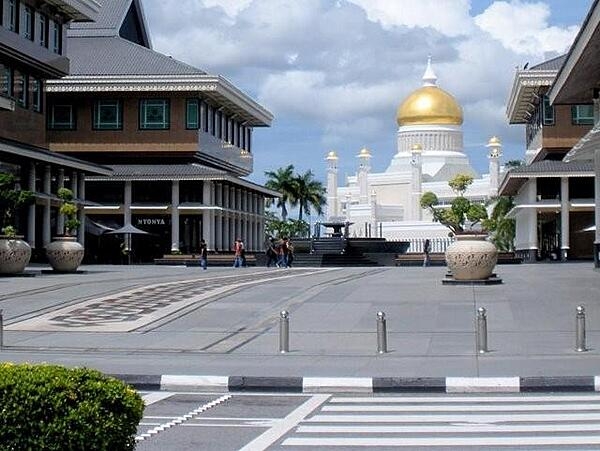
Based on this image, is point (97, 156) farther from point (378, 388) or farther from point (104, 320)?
point (378, 388)

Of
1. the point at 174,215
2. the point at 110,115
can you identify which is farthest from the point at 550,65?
the point at 110,115

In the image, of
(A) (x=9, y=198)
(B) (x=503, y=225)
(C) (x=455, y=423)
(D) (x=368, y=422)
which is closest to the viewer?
(C) (x=455, y=423)

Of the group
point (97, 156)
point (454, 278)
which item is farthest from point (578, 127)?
point (454, 278)

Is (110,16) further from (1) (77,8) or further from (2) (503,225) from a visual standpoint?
(2) (503,225)

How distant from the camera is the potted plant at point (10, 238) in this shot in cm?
3906

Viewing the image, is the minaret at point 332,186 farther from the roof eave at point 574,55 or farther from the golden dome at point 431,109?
the roof eave at point 574,55

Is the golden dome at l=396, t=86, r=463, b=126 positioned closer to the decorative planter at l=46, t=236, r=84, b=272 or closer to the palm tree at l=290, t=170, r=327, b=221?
the palm tree at l=290, t=170, r=327, b=221

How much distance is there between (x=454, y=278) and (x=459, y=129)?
96.2 metres

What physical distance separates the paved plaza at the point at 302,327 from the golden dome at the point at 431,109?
92154 millimetres

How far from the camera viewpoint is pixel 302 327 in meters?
24.2

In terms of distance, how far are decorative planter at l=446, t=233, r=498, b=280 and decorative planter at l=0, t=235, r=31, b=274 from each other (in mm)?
15008

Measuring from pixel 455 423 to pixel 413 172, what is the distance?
351 ft

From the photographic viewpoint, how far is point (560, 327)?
23.5m

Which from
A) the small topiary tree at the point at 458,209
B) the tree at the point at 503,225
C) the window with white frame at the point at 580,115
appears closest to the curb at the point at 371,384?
the small topiary tree at the point at 458,209
